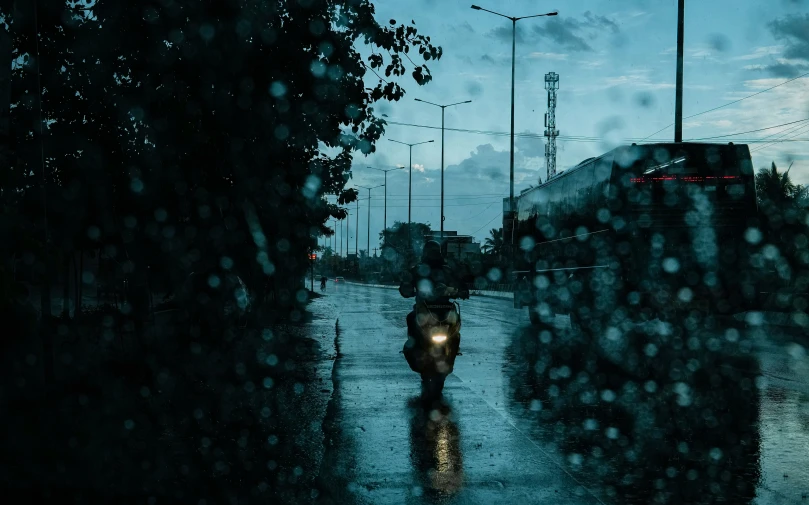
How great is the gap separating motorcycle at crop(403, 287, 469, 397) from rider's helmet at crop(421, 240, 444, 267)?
0.44 metres

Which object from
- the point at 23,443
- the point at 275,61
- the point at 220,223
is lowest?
the point at 23,443

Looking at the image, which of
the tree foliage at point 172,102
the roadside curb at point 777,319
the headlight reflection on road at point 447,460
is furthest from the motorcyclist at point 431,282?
the roadside curb at point 777,319

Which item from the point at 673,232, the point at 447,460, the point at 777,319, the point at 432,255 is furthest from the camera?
the point at 777,319

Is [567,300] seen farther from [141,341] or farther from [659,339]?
[141,341]

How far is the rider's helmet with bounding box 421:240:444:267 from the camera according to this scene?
10.2 m

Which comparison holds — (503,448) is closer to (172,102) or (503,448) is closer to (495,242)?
(172,102)

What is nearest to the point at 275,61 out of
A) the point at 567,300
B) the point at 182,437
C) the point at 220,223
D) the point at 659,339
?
the point at 220,223

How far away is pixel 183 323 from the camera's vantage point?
19.9m

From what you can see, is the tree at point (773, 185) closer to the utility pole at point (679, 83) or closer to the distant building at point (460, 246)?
the utility pole at point (679, 83)

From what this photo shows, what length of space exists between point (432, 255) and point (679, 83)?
16.6 metres

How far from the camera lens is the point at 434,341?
9.78m

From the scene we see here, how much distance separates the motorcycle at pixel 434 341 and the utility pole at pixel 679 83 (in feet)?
50.6

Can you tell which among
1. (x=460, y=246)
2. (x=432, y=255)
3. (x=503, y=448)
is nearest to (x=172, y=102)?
(x=432, y=255)

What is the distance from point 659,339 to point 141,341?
10.4 meters
